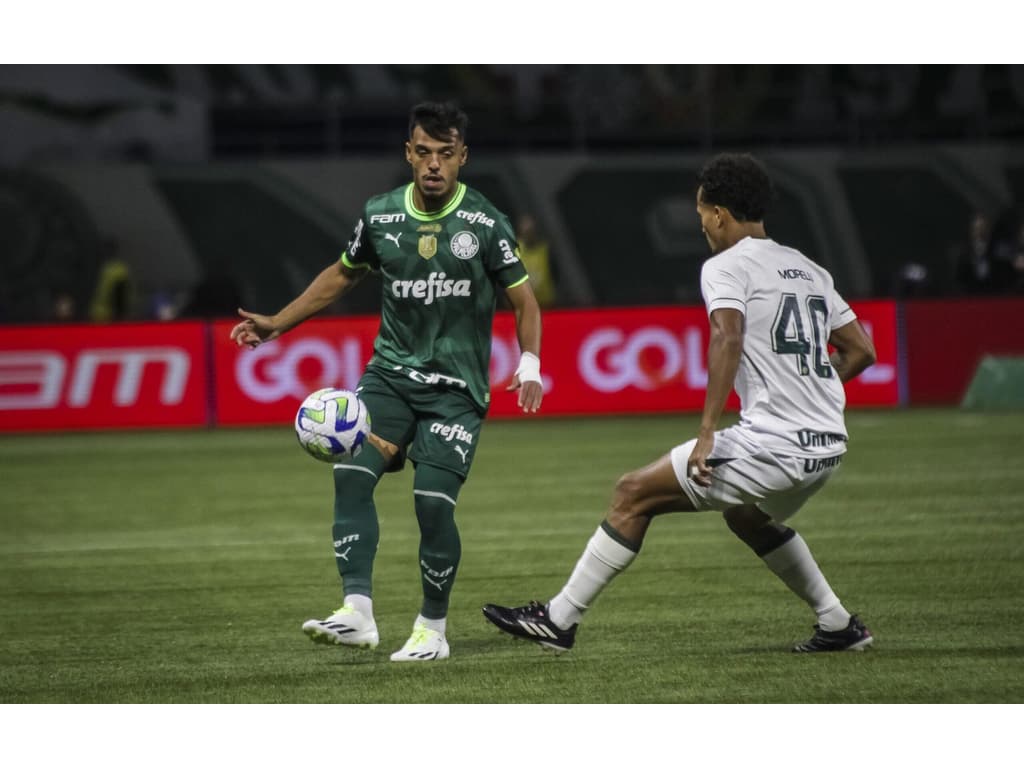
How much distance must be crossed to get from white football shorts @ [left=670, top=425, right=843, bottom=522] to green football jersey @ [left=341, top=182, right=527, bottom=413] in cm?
107

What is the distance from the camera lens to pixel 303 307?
722 cm

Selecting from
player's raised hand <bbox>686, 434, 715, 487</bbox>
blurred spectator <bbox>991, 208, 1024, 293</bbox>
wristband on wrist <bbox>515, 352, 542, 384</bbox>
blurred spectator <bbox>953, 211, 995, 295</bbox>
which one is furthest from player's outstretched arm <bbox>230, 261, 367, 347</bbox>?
blurred spectator <bbox>953, 211, 995, 295</bbox>

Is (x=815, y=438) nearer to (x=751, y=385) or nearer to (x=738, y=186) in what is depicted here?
(x=751, y=385)

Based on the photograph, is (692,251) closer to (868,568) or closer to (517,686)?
(868,568)

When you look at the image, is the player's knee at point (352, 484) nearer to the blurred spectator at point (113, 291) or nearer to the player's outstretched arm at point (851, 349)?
the player's outstretched arm at point (851, 349)

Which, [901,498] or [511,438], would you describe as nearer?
[901,498]

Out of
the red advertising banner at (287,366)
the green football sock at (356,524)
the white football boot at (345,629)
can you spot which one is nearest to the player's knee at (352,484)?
the green football sock at (356,524)

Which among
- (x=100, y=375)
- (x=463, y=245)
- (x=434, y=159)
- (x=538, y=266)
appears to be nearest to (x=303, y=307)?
(x=463, y=245)

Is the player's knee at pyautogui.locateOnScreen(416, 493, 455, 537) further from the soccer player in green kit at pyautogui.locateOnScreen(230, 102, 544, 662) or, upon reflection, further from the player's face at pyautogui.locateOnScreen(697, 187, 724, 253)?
the player's face at pyautogui.locateOnScreen(697, 187, 724, 253)

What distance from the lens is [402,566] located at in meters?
9.82

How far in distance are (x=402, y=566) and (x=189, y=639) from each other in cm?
249

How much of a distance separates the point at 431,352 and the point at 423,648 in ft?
3.97

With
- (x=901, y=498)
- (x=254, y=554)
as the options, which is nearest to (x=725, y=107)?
(x=901, y=498)

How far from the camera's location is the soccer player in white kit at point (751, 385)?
6.38 metres
